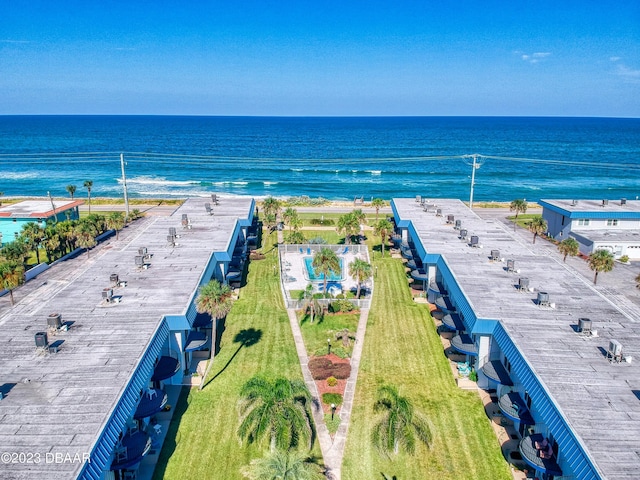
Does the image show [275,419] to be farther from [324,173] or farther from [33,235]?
[324,173]

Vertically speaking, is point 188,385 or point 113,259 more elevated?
point 113,259

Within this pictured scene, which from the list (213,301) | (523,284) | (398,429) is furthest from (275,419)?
(523,284)

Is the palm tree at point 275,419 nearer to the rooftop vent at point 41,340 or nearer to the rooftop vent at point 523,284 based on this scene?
the rooftop vent at point 41,340

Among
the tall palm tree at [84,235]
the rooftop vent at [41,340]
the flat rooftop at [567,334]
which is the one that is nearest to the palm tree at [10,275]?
the tall palm tree at [84,235]

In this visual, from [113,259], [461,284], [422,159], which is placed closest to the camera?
[461,284]

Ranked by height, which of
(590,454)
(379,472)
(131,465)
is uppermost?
(590,454)

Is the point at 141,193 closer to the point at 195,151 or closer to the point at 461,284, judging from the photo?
the point at 195,151

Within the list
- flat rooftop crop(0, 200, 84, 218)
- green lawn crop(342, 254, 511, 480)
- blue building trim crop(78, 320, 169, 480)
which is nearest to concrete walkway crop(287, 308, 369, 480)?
green lawn crop(342, 254, 511, 480)

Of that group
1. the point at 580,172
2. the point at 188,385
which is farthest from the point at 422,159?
the point at 188,385
